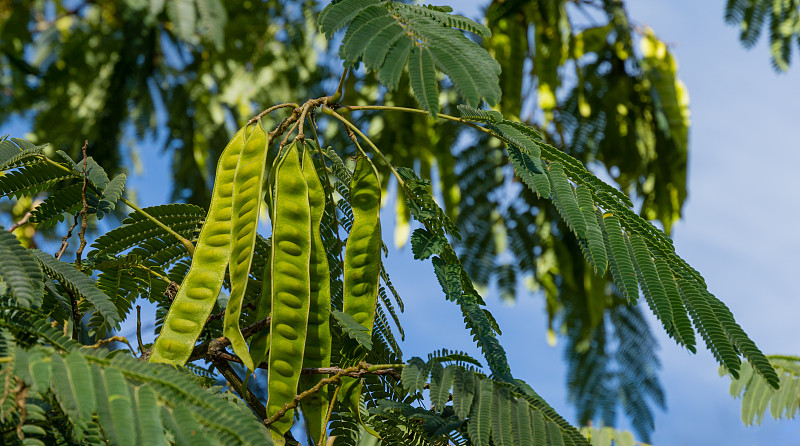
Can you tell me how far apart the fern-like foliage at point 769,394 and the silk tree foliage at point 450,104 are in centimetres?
241

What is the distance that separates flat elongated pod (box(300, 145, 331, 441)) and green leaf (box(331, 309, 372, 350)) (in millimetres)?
35

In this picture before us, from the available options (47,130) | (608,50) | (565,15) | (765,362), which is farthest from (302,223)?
(47,130)

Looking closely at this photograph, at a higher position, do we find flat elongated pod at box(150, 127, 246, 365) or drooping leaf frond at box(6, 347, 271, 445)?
flat elongated pod at box(150, 127, 246, 365)

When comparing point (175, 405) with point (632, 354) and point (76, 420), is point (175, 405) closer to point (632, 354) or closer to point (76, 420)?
point (76, 420)

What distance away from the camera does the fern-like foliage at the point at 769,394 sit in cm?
202

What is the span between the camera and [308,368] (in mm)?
1309

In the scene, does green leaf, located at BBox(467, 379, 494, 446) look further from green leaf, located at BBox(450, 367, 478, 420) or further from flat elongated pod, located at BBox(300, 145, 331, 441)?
flat elongated pod, located at BBox(300, 145, 331, 441)

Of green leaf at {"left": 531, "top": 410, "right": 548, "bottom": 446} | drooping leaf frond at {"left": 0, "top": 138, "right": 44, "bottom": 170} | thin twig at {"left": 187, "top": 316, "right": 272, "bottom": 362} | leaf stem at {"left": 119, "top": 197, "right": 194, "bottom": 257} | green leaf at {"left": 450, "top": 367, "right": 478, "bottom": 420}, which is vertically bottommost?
green leaf at {"left": 531, "top": 410, "right": 548, "bottom": 446}

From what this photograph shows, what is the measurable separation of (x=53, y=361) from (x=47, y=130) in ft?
17.5

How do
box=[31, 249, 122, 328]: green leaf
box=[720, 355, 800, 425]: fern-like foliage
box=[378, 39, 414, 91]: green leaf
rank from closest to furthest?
1. box=[31, 249, 122, 328]: green leaf
2. box=[378, 39, 414, 91]: green leaf
3. box=[720, 355, 800, 425]: fern-like foliage

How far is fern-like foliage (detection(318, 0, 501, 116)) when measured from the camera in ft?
4.28

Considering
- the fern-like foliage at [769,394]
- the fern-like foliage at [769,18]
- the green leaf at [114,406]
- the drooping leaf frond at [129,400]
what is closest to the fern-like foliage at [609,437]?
the fern-like foliage at [769,394]

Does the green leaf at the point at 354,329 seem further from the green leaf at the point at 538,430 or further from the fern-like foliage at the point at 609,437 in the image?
the fern-like foliage at the point at 609,437

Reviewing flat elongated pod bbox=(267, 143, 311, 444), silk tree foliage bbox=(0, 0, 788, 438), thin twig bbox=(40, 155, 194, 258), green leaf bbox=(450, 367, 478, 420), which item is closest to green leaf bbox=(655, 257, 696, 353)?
green leaf bbox=(450, 367, 478, 420)
